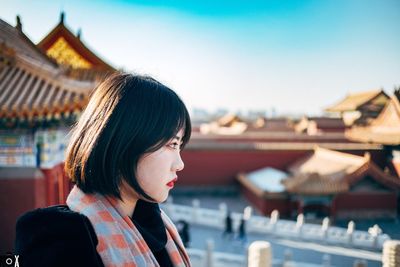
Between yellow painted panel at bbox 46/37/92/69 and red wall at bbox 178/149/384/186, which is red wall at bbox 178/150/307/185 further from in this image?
yellow painted panel at bbox 46/37/92/69

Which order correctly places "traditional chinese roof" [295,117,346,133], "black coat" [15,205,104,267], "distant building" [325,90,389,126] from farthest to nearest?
"traditional chinese roof" [295,117,346,133], "distant building" [325,90,389,126], "black coat" [15,205,104,267]

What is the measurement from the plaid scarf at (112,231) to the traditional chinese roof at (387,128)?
9.62 metres

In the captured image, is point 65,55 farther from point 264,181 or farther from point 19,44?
point 264,181

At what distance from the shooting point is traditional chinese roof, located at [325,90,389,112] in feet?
50.2

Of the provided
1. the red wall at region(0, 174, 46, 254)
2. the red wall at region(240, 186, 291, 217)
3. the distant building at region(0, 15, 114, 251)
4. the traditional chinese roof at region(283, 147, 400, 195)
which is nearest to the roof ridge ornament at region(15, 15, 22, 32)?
the distant building at region(0, 15, 114, 251)

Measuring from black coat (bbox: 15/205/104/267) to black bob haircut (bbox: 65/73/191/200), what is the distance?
147 mm

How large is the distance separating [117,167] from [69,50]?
17.7 feet

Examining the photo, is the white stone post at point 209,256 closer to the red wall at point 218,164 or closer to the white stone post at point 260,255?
the white stone post at point 260,255

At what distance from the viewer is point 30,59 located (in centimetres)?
338

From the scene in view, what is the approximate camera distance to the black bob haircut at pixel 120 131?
0.89 meters

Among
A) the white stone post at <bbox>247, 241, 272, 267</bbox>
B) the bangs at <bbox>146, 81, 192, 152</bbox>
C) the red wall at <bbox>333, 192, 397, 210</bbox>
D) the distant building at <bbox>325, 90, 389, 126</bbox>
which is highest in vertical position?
the bangs at <bbox>146, 81, 192, 152</bbox>

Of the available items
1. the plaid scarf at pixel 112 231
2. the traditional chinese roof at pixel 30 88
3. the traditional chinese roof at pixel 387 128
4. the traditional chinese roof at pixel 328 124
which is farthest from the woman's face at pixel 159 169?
the traditional chinese roof at pixel 328 124

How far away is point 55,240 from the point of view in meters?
0.74

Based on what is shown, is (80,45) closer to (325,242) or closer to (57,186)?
(57,186)
